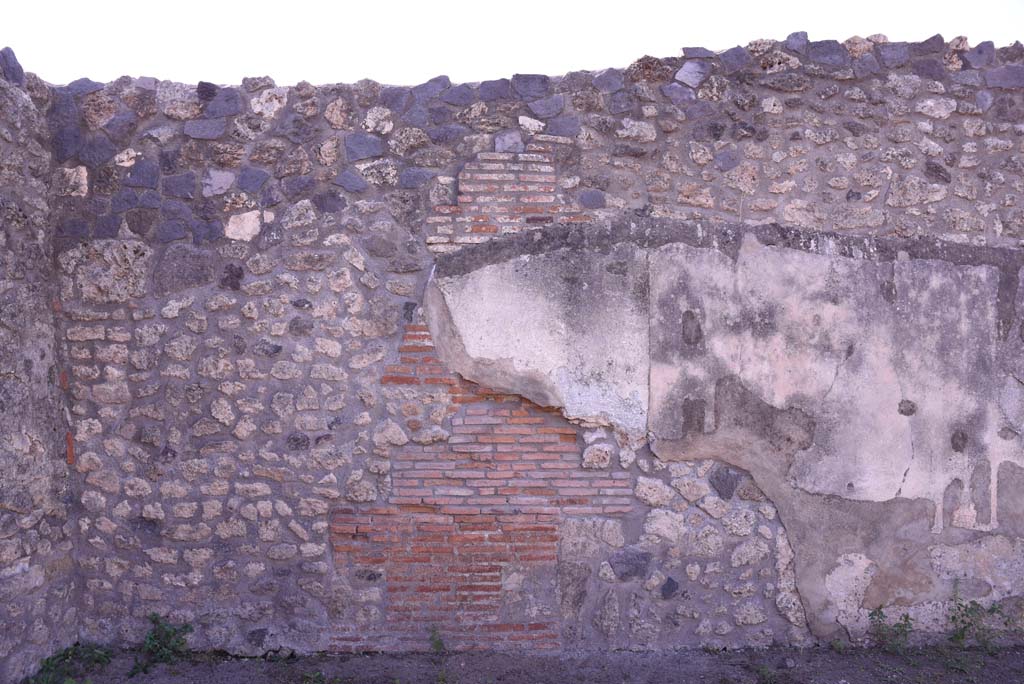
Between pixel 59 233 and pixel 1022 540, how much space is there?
200 inches

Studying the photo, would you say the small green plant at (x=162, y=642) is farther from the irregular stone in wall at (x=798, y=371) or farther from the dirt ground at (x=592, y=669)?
the irregular stone in wall at (x=798, y=371)

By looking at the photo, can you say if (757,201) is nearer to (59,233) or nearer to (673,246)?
(673,246)

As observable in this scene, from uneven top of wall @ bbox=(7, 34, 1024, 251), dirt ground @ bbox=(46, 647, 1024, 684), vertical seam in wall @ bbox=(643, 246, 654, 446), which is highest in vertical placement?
uneven top of wall @ bbox=(7, 34, 1024, 251)

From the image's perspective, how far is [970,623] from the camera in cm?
434

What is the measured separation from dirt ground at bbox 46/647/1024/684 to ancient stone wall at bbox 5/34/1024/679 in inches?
3.6

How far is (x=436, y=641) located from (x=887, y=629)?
7.43ft

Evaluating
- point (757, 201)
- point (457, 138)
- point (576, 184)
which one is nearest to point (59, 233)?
point (457, 138)

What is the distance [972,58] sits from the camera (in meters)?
4.45

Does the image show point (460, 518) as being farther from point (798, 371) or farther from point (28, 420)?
point (28, 420)

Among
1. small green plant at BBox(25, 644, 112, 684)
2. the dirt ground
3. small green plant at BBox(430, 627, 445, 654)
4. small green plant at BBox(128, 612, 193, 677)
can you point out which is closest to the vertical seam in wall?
the dirt ground

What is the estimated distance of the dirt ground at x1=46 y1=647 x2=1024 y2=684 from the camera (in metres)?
3.98

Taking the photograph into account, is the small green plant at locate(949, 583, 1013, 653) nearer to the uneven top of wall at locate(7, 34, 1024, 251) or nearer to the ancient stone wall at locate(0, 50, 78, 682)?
the uneven top of wall at locate(7, 34, 1024, 251)

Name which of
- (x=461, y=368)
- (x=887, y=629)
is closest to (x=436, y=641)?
(x=461, y=368)

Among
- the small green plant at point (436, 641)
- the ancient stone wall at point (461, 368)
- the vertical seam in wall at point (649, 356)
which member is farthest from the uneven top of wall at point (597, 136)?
the small green plant at point (436, 641)
